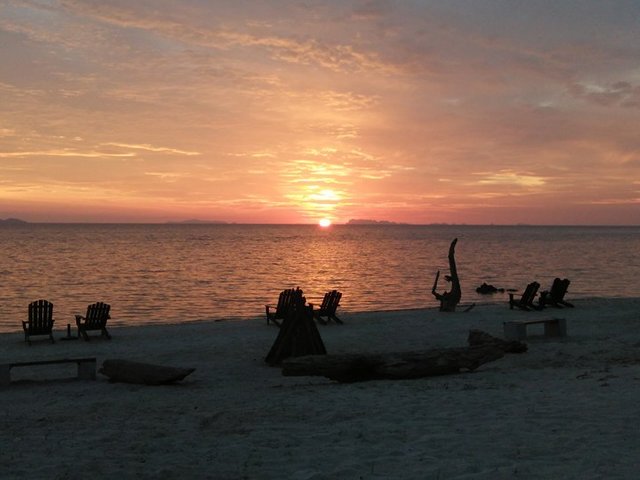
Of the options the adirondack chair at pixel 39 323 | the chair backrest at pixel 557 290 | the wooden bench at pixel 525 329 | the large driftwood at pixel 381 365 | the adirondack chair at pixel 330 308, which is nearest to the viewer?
the large driftwood at pixel 381 365

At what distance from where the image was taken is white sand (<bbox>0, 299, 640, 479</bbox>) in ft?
18.3

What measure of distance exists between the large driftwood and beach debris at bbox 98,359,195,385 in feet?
6.01

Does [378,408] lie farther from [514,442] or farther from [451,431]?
[514,442]

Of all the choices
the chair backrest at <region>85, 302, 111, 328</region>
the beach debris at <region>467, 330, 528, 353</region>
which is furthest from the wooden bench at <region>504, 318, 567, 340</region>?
the chair backrest at <region>85, 302, 111, 328</region>

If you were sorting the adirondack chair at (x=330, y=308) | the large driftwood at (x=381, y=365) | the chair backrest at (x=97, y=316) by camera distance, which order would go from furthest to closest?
the adirondack chair at (x=330, y=308) < the chair backrest at (x=97, y=316) < the large driftwood at (x=381, y=365)

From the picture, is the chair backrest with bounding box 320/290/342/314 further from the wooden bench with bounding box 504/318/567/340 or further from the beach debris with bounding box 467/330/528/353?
the beach debris with bounding box 467/330/528/353

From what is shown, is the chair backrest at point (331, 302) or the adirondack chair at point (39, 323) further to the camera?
the chair backrest at point (331, 302)

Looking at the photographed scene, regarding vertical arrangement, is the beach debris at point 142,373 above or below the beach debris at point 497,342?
below

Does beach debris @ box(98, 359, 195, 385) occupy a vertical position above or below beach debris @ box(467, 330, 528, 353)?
below

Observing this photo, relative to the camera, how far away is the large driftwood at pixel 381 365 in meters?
9.84

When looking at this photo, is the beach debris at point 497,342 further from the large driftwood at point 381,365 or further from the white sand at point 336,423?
the large driftwood at point 381,365

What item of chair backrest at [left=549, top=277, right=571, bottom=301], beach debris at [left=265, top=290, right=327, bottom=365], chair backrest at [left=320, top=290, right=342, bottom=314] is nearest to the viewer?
beach debris at [left=265, top=290, right=327, bottom=365]

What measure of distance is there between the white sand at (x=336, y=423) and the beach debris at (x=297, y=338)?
19.4 inches

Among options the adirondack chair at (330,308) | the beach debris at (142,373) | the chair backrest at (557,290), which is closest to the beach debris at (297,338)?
the beach debris at (142,373)
